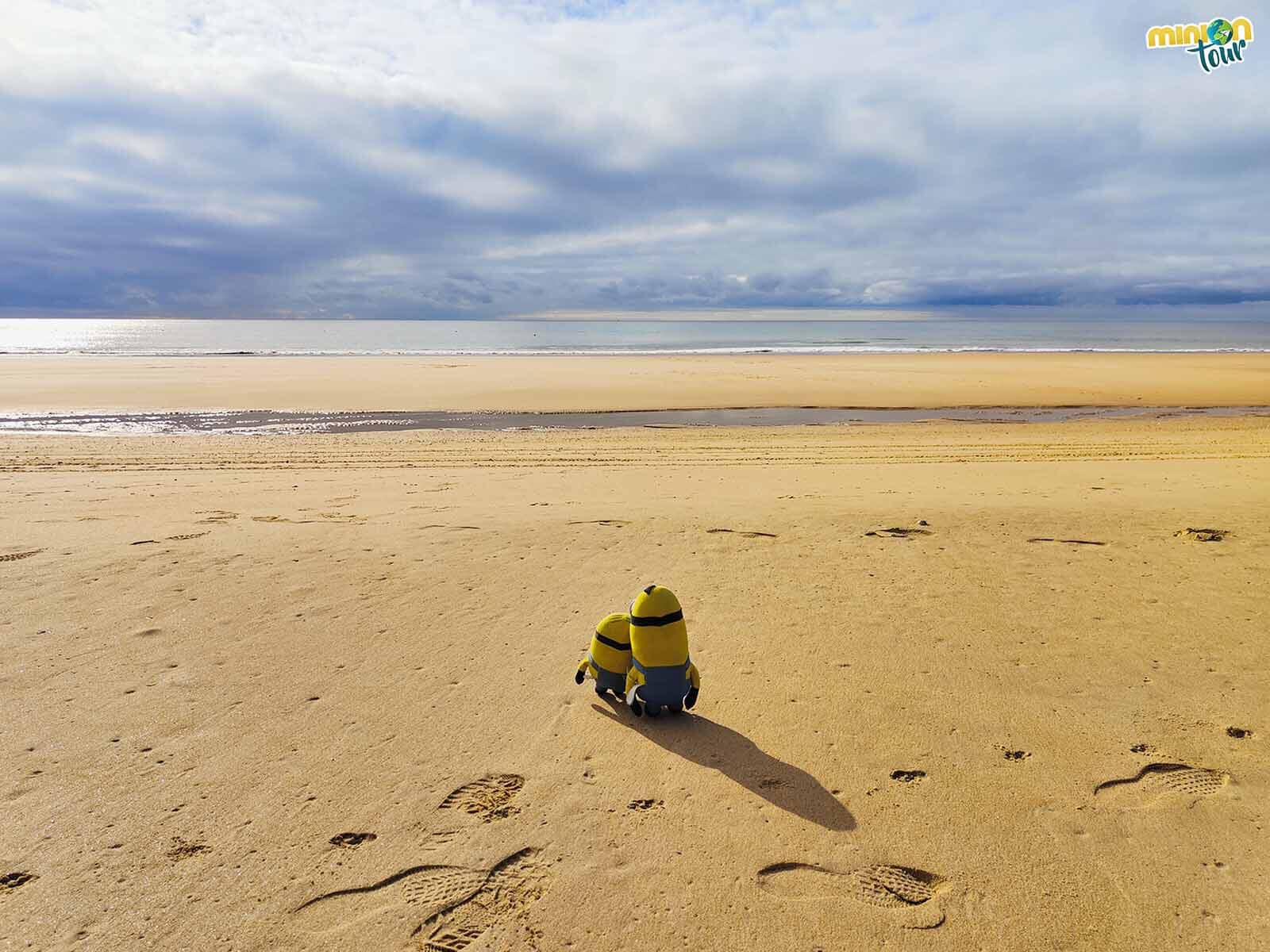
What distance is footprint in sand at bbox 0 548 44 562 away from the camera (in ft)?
22.5

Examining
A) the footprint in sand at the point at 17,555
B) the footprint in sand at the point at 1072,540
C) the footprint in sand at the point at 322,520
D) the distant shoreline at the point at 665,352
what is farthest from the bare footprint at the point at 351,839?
the distant shoreline at the point at 665,352

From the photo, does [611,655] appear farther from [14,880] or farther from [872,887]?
[14,880]

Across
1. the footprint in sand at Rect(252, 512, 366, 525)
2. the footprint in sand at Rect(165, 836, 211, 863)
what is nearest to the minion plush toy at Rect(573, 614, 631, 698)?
the footprint in sand at Rect(165, 836, 211, 863)

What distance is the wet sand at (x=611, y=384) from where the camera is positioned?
23.4 m

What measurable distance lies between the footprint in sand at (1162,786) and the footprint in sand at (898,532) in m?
3.97

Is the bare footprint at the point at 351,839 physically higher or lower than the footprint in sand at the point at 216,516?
lower

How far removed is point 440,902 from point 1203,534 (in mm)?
7962

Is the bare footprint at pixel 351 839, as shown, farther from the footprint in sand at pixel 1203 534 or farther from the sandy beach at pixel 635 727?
the footprint in sand at pixel 1203 534

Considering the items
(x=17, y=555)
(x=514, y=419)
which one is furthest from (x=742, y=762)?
(x=514, y=419)

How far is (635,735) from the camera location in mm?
4176

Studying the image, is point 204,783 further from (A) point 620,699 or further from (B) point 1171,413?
(B) point 1171,413

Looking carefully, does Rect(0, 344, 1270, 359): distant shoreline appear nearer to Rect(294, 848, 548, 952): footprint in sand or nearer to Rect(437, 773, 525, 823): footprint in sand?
Rect(437, 773, 525, 823): footprint in sand

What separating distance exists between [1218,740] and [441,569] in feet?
18.4

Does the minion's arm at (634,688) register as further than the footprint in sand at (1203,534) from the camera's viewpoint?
No
